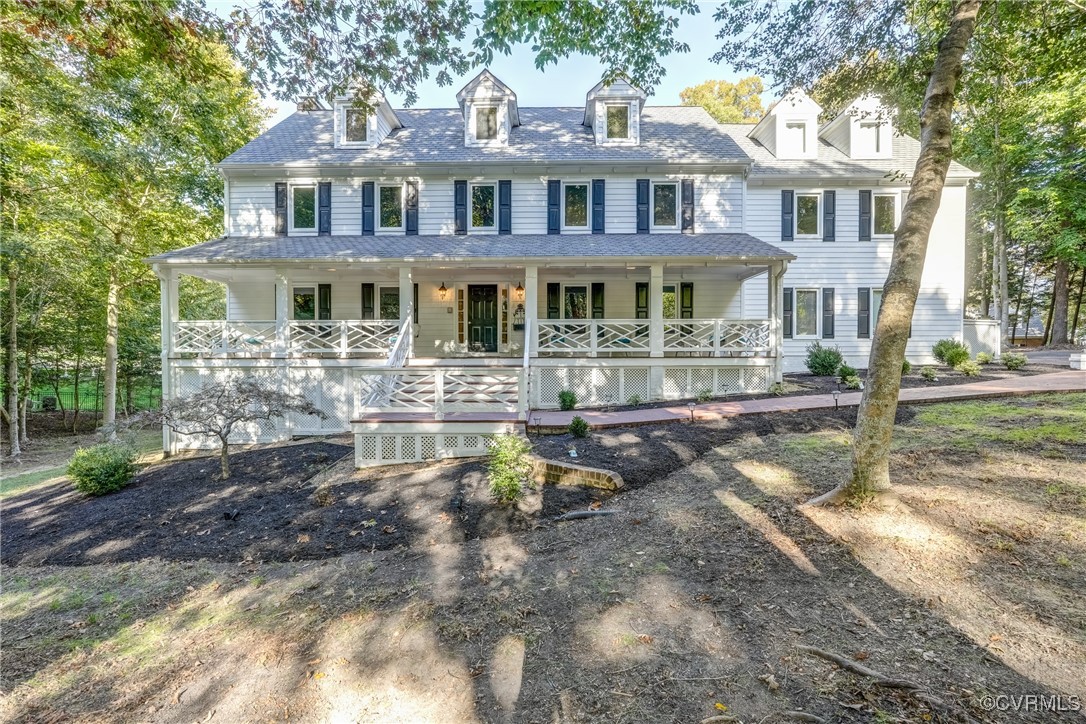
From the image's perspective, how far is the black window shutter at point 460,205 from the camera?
12312 mm

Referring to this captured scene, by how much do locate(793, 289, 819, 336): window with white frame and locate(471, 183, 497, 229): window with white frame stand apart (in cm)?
986

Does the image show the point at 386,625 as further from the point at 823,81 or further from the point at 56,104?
the point at 56,104

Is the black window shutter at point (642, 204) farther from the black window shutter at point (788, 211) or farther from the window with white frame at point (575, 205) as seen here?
the black window shutter at point (788, 211)

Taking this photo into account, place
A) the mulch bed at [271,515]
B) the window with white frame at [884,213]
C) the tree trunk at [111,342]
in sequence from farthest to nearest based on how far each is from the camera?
the window with white frame at [884,213] → the tree trunk at [111,342] → the mulch bed at [271,515]

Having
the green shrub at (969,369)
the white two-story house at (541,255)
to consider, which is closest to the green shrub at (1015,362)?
the green shrub at (969,369)

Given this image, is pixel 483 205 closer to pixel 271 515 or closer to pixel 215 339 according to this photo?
pixel 215 339

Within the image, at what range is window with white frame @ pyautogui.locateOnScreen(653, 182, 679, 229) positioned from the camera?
12.2m

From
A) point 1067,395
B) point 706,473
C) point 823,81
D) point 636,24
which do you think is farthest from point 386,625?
Answer: point 1067,395

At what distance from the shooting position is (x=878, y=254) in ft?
46.6

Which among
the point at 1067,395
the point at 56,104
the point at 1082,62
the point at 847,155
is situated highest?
the point at 847,155

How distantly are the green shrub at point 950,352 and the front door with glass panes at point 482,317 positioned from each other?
12687mm

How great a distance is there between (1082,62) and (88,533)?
13.7 metres

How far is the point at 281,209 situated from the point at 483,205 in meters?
5.41

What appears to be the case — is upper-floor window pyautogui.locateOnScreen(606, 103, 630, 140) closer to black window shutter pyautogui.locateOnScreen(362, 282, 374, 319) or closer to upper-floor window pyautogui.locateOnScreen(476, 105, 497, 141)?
upper-floor window pyautogui.locateOnScreen(476, 105, 497, 141)
